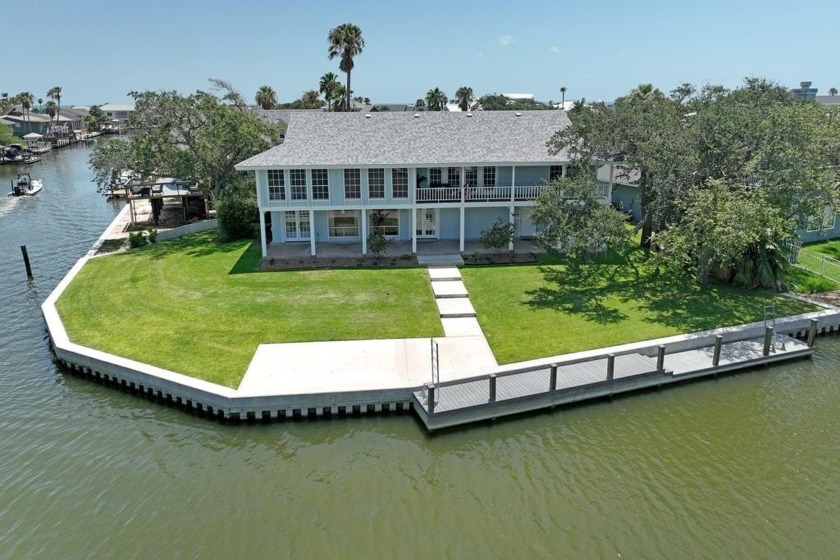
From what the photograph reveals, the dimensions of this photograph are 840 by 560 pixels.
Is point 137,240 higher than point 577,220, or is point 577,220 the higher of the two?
point 577,220

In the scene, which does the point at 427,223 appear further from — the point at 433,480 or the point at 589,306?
the point at 433,480

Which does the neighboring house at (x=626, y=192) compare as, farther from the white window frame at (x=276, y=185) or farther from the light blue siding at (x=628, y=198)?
the white window frame at (x=276, y=185)

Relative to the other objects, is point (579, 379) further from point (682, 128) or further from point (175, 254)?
point (175, 254)

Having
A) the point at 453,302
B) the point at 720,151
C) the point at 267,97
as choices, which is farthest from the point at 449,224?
the point at 267,97

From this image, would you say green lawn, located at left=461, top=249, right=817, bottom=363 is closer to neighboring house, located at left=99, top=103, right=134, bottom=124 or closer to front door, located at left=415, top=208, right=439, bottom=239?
front door, located at left=415, top=208, right=439, bottom=239

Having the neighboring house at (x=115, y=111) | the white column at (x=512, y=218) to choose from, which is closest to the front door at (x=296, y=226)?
the white column at (x=512, y=218)
